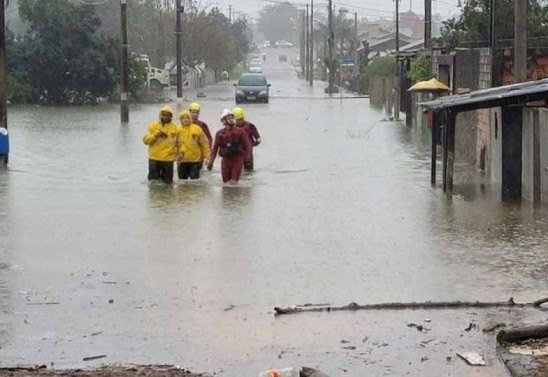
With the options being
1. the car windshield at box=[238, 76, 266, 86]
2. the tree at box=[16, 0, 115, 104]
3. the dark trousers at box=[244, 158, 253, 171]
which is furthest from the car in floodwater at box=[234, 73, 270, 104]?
the dark trousers at box=[244, 158, 253, 171]

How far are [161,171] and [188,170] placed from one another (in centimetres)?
57

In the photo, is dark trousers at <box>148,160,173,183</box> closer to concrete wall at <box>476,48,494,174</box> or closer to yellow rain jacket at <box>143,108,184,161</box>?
yellow rain jacket at <box>143,108,184,161</box>

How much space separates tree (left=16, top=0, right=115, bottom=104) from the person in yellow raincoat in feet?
118

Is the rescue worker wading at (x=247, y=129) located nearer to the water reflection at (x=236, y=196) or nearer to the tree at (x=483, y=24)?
the water reflection at (x=236, y=196)

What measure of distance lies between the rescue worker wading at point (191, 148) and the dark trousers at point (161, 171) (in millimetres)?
351

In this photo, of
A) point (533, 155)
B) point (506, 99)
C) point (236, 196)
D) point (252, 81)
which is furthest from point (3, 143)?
point (252, 81)

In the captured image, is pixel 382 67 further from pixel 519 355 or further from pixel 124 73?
pixel 519 355

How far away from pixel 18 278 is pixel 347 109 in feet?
139

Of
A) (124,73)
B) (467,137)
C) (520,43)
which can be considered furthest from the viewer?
(124,73)

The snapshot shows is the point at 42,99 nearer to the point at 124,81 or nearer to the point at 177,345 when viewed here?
the point at 124,81

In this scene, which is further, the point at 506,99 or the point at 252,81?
the point at 252,81

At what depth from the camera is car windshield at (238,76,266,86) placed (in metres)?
60.1

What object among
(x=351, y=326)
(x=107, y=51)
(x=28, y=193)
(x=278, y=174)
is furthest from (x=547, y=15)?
(x=351, y=326)

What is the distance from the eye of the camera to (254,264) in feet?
42.0
